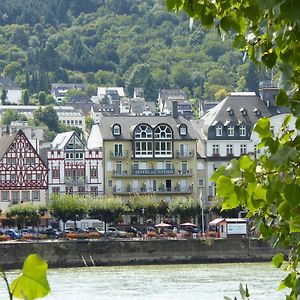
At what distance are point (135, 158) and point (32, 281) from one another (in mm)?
85939

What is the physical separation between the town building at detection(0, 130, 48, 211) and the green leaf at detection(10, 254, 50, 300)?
280 ft

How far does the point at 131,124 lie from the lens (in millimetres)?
91625

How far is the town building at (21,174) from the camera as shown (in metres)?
91.0

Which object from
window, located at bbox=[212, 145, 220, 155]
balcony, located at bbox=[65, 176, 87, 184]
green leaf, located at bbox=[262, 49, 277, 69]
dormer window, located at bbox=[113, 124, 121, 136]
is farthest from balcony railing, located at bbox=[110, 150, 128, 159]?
green leaf, located at bbox=[262, 49, 277, 69]

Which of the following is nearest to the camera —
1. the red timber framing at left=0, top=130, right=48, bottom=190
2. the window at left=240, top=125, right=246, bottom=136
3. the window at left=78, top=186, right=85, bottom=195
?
the red timber framing at left=0, top=130, right=48, bottom=190

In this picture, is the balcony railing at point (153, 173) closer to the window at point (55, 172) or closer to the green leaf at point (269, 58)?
the window at point (55, 172)

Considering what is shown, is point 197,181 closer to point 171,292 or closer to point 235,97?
point 235,97

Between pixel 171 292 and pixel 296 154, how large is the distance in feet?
135

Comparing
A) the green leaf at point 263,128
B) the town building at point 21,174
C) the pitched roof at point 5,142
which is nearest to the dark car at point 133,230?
the town building at point 21,174

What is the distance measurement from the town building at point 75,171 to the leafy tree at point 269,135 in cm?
8520

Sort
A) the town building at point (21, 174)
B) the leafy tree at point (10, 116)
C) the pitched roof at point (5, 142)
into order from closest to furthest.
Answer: the town building at point (21, 174)
the pitched roof at point (5, 142)
the leafy tree at point (10, 116)

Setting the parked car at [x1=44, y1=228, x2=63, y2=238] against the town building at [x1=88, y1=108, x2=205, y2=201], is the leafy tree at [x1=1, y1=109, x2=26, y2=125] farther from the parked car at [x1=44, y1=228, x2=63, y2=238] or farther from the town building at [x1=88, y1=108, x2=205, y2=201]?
the parked car at [x1=44, y1=228, x2=63, y2=238]

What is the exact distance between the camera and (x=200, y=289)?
48250 millimetres

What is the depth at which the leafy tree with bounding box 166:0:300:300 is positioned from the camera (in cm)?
644
